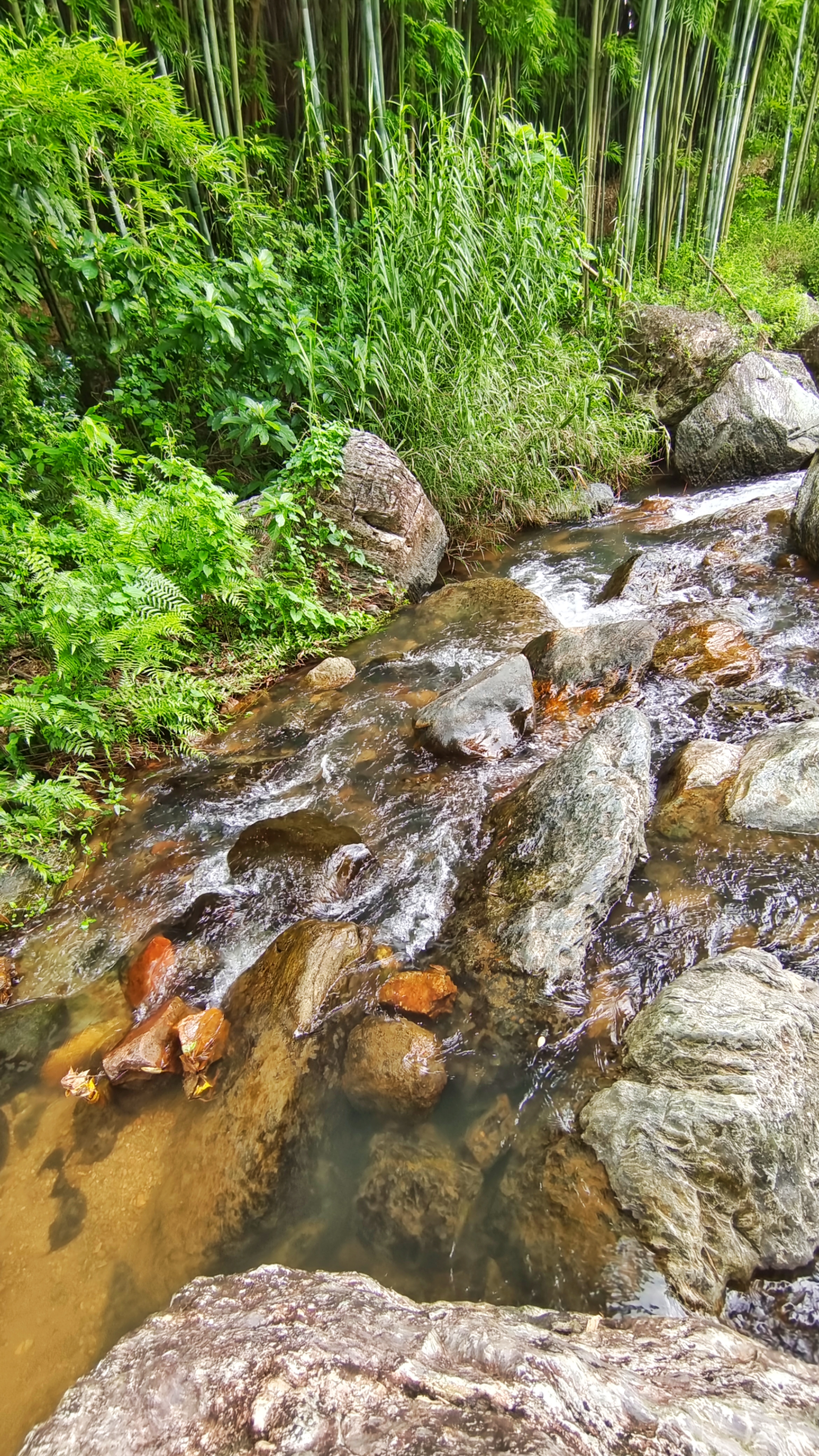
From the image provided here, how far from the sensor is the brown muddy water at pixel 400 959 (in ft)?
5.14

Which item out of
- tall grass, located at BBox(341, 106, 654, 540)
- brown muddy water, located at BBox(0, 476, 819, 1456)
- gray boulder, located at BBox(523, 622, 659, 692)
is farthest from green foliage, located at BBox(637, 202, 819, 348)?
brown muddy water, located at BBox(0, 476, 819, 1456)

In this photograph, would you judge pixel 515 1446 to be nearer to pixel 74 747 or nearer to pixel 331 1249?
pixel 331 1249

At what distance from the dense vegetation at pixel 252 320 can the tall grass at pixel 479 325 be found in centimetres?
3

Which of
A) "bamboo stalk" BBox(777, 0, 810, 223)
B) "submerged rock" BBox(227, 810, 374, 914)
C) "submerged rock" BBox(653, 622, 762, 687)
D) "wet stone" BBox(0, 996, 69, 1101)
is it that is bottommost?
"wet stone" BBox(0, 996, 69, 1101)

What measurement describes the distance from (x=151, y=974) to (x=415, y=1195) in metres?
1.27

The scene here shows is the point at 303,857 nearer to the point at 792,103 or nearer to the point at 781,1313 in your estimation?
the point at 781,1313

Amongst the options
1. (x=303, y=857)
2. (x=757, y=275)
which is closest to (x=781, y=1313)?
(x=303, y=857)

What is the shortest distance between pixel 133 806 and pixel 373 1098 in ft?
6.51

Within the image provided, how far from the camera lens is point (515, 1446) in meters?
0.80

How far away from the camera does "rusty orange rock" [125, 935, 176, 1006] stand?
2.38 metres

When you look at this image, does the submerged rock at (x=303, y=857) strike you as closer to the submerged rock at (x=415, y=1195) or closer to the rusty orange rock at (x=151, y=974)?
the rusty orange rock at (x=151, y=974)

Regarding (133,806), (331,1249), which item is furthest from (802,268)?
(331,1249)

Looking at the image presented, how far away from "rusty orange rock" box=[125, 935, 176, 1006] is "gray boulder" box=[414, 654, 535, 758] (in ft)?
5.27

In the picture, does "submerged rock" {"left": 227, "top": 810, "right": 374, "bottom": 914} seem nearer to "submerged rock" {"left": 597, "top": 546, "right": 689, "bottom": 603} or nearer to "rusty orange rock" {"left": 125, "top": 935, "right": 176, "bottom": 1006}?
"rusty orange rock" {"left": 125, "top": 935, "right": 176, "bottom": 1006}
